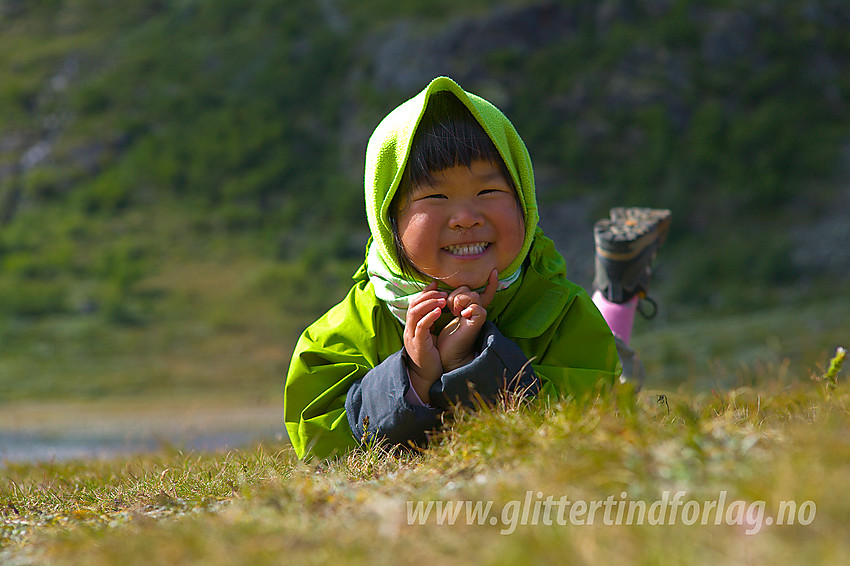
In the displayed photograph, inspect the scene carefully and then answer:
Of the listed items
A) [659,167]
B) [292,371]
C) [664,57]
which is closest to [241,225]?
[659,167]

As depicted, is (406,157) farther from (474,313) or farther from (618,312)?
(618,312)

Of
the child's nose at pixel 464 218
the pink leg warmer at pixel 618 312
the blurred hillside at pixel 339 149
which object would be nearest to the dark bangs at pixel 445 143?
the child's nose at pixel 464 218

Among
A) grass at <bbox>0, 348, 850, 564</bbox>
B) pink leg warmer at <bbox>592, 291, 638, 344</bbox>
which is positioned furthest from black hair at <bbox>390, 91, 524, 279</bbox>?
pink leg warmer at <bbox>592, 291, 638, 344</bbox>

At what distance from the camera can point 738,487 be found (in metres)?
1.85

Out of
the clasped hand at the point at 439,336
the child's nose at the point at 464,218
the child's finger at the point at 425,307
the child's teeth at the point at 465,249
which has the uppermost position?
the child's nose at the point at 464,218

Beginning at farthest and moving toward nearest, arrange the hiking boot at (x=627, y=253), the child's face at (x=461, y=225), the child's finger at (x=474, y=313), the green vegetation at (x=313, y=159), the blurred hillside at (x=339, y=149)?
the blurred hillside at (x=339, y=149)
the green vegetation at (x=313, y=159)
the hiking boot at (x=627, y=253)
the child's face at (x=461, y=225)
the child's finger at (x=474, y=313)

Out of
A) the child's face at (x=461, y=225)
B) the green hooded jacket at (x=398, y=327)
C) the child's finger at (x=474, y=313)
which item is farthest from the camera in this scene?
the green hooded jacket at (x=398, y=327)

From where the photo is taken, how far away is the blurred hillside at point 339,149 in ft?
93.5

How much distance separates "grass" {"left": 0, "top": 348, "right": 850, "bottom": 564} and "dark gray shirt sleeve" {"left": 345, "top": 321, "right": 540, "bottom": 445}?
166mm

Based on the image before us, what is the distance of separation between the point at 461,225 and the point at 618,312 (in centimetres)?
227

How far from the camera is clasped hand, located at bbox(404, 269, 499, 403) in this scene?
11.3 feet

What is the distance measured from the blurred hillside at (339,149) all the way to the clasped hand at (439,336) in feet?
72.1

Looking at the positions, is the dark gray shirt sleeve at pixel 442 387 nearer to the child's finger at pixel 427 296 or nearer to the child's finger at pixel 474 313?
the child's finger at pixel 474 313

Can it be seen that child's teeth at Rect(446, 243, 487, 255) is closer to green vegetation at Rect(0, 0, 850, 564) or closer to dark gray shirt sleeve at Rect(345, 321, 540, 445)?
dark gray shirt sleeve at Rect(345, 321, 540, 445)
